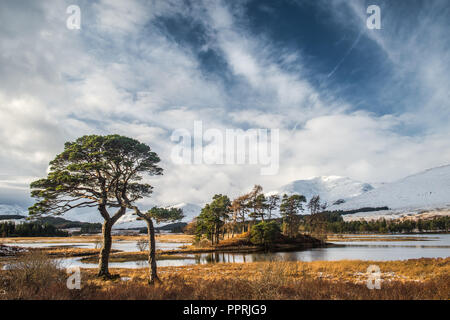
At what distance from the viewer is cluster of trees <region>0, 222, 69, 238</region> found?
128750mm

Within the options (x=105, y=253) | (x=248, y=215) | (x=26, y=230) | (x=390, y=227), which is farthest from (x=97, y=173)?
(x=390, y=227)

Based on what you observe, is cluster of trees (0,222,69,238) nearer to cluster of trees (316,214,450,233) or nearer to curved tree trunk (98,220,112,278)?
curved tree trunk (98,220,112,278)

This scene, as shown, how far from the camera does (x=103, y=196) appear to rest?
60.5 ft

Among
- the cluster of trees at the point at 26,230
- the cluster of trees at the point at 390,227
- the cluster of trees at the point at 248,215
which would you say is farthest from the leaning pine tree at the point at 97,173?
the cluster of trees at the point at 390,227

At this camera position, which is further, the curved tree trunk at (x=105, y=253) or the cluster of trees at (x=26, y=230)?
the cluster of trees at (x=26, y=230)

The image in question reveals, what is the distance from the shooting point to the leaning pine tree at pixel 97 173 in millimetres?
16594

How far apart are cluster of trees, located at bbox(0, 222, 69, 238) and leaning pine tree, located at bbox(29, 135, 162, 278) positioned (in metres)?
128

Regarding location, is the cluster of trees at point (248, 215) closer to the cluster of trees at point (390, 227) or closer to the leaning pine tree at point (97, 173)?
the leaning pine tree at point (97, 173)

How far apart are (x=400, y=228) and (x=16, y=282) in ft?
649

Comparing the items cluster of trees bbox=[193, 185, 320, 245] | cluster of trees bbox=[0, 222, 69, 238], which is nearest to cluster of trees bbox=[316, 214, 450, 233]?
cluster of trees bbox=[193, 185, 320, 245]

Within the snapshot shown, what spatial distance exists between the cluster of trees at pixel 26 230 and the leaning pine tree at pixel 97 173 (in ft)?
421

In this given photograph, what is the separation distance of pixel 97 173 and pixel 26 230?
159 meters
